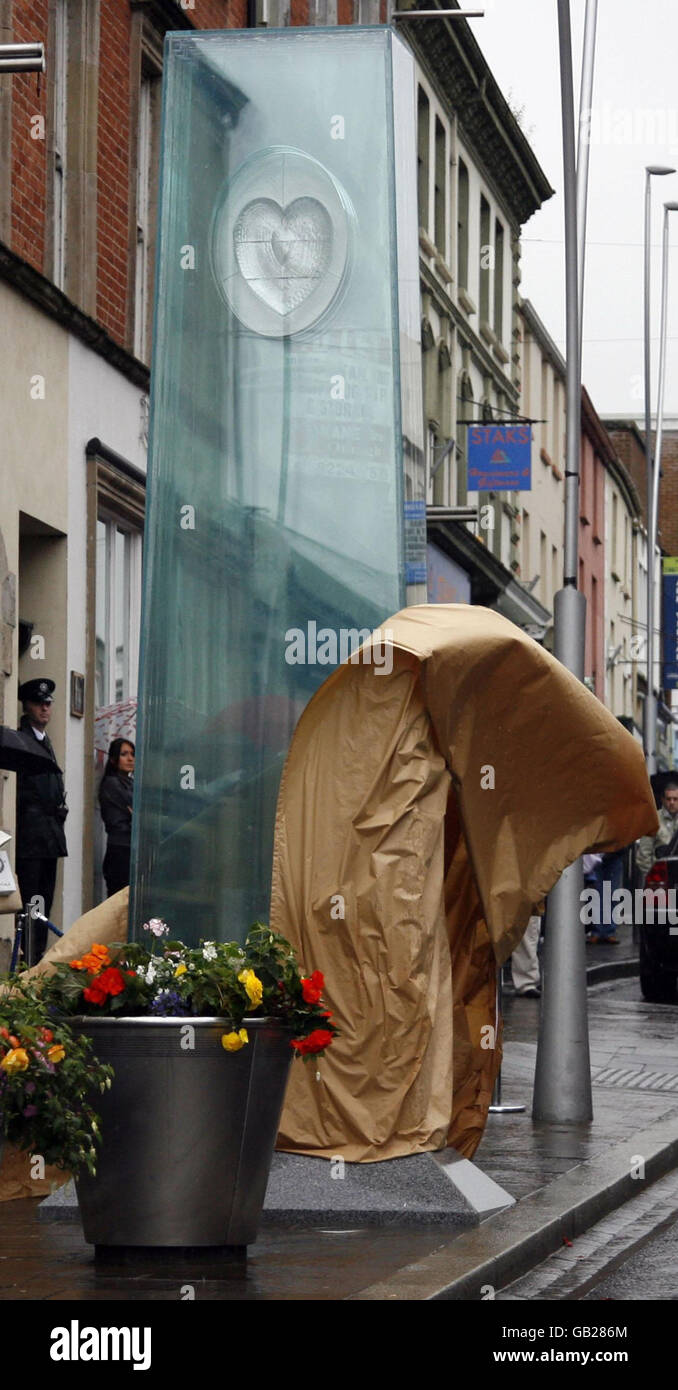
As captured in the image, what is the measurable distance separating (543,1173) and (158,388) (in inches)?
147

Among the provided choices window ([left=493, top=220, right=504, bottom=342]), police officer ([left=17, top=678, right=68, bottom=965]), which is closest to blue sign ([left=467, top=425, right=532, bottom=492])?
window ([left=493, top=220, right=504, bottom=342])

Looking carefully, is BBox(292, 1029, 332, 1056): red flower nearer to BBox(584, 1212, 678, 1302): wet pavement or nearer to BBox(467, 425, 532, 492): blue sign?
BBox(584, 1212, 678, 1302): wet pavement

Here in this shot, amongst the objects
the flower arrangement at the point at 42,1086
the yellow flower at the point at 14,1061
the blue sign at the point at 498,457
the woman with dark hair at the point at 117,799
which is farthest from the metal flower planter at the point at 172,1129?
the blue sign at the point at 498,457

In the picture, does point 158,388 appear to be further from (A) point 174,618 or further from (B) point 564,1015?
(B) point 564,1015

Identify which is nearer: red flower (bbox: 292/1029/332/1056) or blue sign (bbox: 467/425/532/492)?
red flower (bbox: 292/1029/332/1056)

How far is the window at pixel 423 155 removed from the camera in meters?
32.7

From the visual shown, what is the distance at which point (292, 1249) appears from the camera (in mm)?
7480

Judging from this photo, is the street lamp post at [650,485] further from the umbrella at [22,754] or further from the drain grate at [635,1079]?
the umbrella at [22,754]

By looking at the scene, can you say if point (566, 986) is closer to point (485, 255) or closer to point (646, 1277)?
point (646, 1277)

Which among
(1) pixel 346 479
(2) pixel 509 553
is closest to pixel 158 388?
(1) pixel 346 479

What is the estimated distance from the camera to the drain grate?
13.3 meters

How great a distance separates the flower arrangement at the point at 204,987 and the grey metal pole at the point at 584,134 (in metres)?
6.74

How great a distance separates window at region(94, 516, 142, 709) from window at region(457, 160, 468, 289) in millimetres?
18709

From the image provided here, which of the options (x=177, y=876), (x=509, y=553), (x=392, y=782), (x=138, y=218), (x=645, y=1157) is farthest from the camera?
(x=509, y=553)
